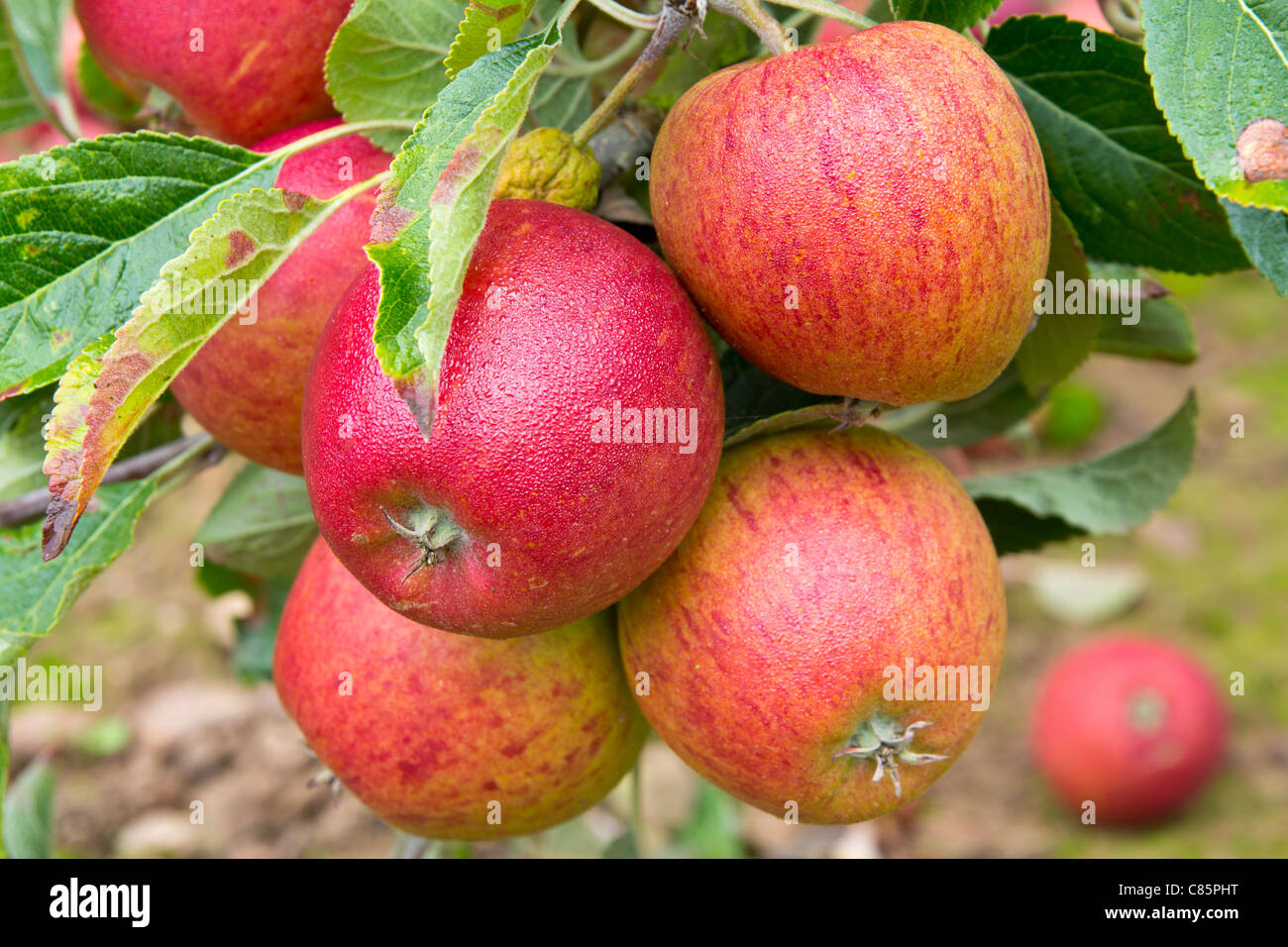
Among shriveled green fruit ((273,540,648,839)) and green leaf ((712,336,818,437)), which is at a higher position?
green leaf ((712,336,818,437))

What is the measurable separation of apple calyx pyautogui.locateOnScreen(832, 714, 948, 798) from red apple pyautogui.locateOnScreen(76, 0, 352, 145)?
712 mm

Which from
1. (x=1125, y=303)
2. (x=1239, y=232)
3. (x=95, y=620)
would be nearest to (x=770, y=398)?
(x=1239, y=232)

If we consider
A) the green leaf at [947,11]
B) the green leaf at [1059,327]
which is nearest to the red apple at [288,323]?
the green leaf at [947,11]

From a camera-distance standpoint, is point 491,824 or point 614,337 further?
point 491,824

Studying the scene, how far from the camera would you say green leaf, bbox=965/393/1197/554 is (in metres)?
1.19

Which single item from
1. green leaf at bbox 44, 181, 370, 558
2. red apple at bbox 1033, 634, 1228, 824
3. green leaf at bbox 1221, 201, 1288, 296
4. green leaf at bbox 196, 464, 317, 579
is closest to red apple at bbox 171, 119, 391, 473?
green leaf at bbox 44, 181, 370, 558

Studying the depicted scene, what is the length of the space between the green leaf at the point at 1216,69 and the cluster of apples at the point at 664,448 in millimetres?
97

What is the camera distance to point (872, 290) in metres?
0.73

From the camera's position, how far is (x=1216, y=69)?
2.51 ft

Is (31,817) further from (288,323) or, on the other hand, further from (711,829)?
(711,829)

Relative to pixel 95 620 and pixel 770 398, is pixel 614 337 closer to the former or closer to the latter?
pixel 770 398

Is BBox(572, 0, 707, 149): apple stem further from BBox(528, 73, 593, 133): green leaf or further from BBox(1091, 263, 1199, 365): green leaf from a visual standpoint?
BBox(1091, 263, 1199, 365): green leaf

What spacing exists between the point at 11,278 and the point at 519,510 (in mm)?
425

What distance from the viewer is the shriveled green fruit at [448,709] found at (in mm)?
917
